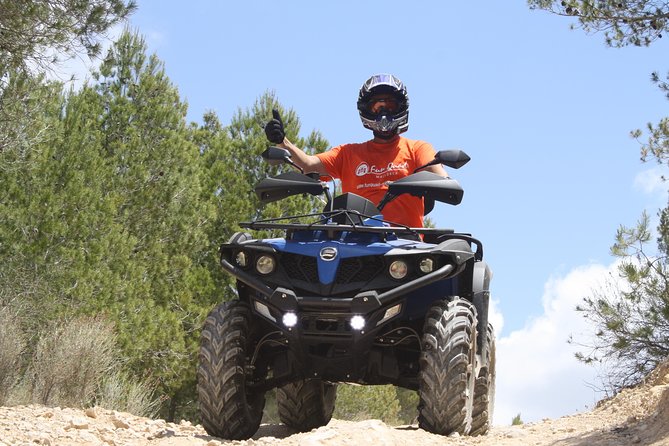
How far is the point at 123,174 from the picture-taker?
27016 mm

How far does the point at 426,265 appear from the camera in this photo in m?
6.89

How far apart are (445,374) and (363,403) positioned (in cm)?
2777

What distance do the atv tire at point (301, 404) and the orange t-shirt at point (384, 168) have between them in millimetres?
1772

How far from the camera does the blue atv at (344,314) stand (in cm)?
672

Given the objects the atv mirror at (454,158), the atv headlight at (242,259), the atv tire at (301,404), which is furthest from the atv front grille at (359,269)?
the atv tire at (301,404)

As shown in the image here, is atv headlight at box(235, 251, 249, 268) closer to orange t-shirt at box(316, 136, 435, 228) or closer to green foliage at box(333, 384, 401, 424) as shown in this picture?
orange t-shirt at box(316, 136, 435, 228)

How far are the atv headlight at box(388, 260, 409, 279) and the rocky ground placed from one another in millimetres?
966

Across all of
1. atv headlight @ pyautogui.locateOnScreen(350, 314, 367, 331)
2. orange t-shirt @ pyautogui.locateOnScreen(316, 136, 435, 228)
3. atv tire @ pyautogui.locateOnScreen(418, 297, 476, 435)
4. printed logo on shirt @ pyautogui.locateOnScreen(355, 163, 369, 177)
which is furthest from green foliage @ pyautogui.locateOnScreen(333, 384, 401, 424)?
atv headlight @ pyautogui.locateOnScreen(350, 314, 367, 331)

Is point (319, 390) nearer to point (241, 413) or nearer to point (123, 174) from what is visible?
point (241, 413)

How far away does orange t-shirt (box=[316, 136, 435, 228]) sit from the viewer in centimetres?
782

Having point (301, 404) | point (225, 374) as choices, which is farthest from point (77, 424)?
point (301, 404)

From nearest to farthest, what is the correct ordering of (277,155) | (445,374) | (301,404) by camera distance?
(445,374), (277,155), (301,404)

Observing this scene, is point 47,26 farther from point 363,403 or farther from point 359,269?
point 363,403

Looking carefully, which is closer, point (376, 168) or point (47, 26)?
point (376, 168)
